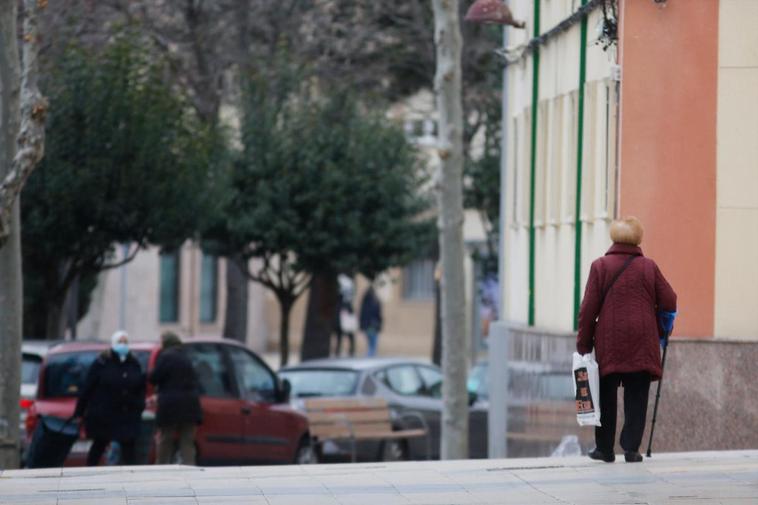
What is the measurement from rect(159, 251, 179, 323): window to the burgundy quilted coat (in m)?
35.8

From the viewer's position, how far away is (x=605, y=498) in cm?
1015

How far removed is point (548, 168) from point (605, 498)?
726 centimetres

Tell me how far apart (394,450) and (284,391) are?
1963mm

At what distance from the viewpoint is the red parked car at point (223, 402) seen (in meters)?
17.4

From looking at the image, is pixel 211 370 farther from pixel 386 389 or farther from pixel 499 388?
pixel 386 389

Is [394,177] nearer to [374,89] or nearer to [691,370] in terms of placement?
[374,89]

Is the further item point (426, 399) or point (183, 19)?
point (183, 19)

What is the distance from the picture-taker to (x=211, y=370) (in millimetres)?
18719

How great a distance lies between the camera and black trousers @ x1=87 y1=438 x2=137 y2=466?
1669cm

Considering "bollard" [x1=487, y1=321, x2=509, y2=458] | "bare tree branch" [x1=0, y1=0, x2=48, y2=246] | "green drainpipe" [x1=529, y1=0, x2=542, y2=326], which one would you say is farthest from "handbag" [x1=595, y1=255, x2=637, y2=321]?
"bollard" [x1=487, y1=321, x2=509, y2=458]

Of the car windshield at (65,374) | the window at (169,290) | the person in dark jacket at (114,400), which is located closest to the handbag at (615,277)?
the person in dark jacket at (114,400)

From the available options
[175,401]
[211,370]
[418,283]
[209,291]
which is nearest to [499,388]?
[211,370]

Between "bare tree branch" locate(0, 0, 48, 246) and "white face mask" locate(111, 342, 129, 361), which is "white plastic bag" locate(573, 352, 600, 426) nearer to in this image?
"bare tree branch" locate(0, 0, 48, 246)

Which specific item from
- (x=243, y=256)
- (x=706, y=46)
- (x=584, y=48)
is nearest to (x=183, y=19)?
(x=243, y=256)
